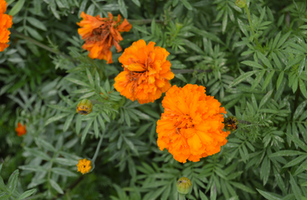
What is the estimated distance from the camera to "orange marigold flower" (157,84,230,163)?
0.94 meters

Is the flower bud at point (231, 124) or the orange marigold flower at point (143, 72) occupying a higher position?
the orange marigold flower at point (143, 72)

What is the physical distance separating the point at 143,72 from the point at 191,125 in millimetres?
310

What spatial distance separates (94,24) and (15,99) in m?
1.00

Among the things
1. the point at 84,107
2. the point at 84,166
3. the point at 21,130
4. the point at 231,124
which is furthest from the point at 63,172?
the point at 231,124

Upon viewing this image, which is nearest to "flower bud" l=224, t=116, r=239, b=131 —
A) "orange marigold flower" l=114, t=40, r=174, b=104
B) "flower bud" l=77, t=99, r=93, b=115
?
"orange marigold flower" l=114, t=40, r=174, b=104

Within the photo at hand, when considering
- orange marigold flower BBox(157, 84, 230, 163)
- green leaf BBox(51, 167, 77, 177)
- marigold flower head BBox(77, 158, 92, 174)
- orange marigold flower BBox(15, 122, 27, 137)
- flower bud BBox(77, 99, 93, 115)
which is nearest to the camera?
orange marigold flower BBox(157, 84, 230, 163)

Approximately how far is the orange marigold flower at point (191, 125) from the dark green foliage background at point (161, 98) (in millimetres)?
211

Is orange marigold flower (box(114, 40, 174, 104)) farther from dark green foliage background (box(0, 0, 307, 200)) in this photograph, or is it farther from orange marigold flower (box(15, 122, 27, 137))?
orange marigold flower (box(15, 122, 27, 137))

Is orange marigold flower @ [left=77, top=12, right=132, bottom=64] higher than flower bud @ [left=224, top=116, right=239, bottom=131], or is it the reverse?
orange marigold flower @ [left=77, top=12, right=132, bottom=64]

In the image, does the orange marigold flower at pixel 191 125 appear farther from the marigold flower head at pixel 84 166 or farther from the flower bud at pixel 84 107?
the marigold flower head at pixel 84 166

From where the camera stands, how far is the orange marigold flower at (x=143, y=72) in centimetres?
103

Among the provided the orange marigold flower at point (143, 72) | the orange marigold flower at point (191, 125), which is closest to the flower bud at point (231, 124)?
the orange marigold flower at point (191, 125)

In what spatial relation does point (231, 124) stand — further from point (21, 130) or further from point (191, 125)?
point (21, 130)

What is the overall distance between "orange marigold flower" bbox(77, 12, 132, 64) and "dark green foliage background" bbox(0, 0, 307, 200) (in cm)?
12
